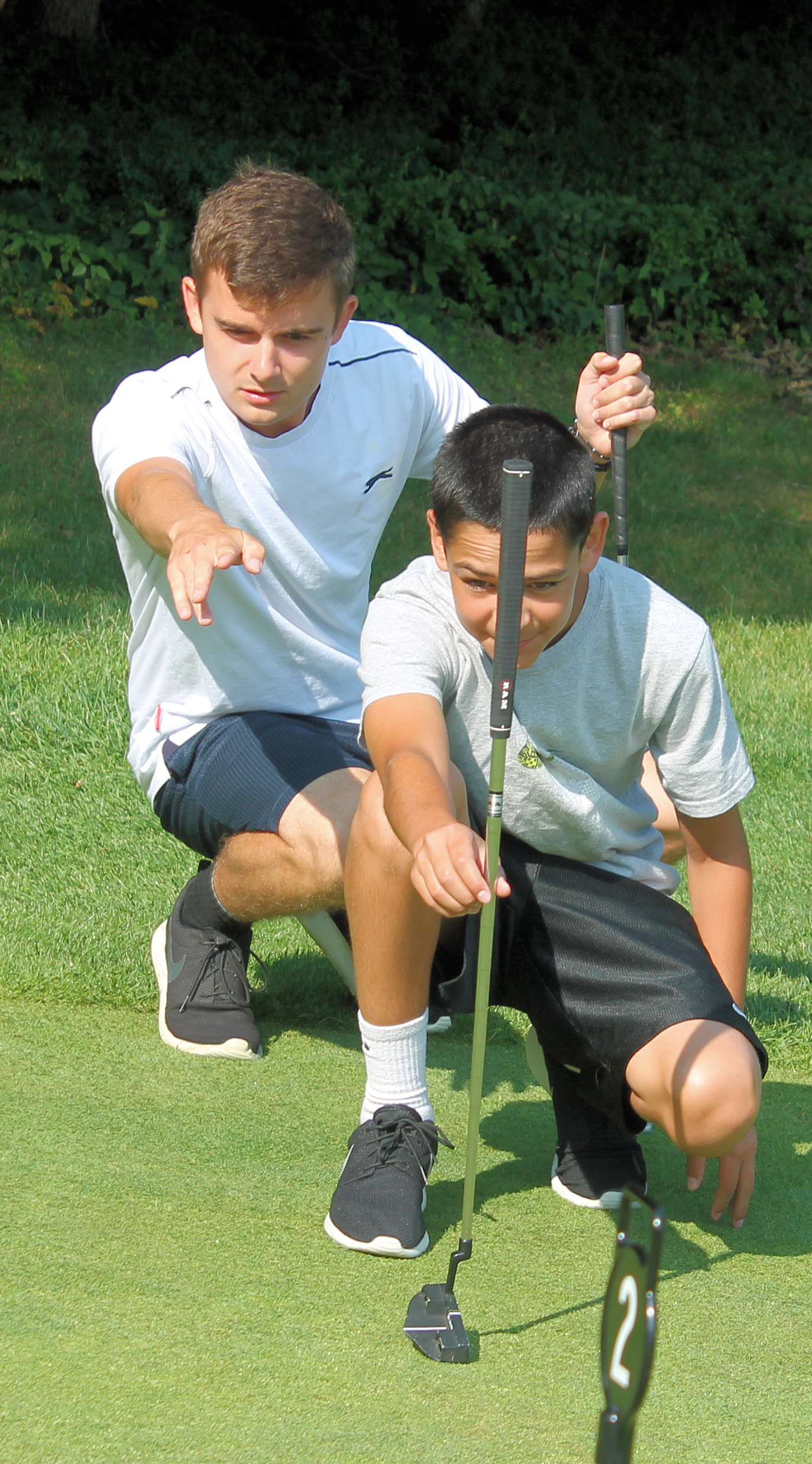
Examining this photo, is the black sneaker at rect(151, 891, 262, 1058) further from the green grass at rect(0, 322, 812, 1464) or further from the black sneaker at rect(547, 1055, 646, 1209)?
the black sneaker at rect(547, 1055, 646, 1209)

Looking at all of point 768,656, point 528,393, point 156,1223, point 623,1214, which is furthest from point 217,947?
point 528,393

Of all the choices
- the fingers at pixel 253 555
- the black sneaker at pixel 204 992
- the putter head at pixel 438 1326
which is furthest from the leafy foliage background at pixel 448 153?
the putter head at pixel 438 1326

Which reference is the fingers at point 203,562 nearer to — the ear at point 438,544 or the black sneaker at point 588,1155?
the ear at point 438,544

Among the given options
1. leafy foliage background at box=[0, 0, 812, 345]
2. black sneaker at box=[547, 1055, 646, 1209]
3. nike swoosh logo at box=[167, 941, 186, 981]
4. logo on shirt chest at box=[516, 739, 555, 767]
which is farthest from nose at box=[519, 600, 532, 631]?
leafy foliage background at box=[0, 0, 812, 345]

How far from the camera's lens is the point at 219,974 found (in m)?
3.25

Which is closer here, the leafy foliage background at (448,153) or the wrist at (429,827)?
the wrist at (429,827)

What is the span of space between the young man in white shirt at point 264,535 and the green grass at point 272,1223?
293 mm

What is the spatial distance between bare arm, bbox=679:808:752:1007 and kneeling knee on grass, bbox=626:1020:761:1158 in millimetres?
246

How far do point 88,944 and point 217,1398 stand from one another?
1.83m

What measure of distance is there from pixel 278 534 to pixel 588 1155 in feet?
4.66

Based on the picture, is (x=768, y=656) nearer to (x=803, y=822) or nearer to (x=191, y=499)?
(x=803, y=822)

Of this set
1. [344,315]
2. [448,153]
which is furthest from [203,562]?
[448,153]

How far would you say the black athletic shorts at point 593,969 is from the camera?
243 cm

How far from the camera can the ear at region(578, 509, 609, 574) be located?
244 cm
